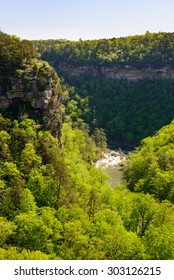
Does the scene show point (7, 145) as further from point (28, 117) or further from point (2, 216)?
point (2, 216)

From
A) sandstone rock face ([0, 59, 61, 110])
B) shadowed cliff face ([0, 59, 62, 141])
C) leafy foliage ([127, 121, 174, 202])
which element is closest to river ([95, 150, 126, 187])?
leafy foliage ([127, 121, 174, 202])

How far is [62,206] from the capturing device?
6775 cm

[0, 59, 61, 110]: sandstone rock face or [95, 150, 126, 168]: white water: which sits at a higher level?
[0, 59, 61, 110]: sandstone rock face

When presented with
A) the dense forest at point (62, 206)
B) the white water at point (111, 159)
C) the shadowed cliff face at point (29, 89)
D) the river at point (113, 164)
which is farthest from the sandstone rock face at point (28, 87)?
the white water at point (111, 159)

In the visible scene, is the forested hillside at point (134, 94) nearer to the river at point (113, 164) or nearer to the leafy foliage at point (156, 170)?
the river at point (113, 164)

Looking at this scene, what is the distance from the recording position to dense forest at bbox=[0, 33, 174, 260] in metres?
56.7

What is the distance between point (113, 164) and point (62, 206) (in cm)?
7548

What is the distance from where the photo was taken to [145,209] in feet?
226

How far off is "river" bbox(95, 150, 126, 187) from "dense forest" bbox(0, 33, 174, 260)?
91.8 feet

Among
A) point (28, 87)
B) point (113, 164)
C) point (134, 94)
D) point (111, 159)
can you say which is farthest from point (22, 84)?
point (134, 94)

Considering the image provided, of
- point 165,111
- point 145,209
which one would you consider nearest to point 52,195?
point 145,209

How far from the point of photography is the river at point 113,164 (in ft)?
419

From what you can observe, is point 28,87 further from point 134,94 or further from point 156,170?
point 134,94

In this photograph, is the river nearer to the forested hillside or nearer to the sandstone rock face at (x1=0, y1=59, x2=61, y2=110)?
the forested hillside
